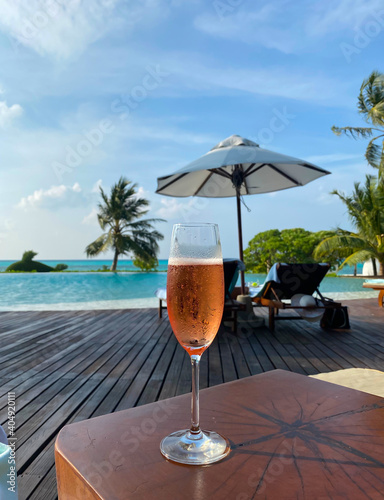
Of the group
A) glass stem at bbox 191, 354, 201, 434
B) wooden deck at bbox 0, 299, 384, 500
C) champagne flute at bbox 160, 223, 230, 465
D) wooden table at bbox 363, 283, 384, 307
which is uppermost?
champagne flute at bbox 160, 223, 230, 465

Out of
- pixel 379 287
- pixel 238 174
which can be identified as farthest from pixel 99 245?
pixel 379 287

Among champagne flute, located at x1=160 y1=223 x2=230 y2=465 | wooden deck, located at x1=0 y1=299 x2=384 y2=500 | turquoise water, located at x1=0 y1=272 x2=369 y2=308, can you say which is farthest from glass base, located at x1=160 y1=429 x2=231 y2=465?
turquoise water, located at x1=0 y1=272 x2=369 y2=308

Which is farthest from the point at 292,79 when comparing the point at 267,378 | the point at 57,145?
the point at 57,145

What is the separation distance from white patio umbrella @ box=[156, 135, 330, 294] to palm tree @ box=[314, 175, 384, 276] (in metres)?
13.0

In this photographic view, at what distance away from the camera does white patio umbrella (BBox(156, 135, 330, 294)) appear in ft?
15.7

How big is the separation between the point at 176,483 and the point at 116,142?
1785cm

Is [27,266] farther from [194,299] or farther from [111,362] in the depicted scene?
[194,299]

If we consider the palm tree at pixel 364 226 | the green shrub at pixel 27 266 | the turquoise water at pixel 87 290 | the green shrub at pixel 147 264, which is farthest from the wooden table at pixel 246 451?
the green shrub at pixel 27 266

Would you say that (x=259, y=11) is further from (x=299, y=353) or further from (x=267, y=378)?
(x=267, y=378)

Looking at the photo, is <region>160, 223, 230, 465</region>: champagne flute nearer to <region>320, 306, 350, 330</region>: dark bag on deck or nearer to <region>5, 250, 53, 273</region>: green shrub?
<region>320, 306, 350, 330</region>: dark bag on deck

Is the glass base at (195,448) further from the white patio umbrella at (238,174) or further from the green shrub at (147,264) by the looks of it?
the green shrub at (147,264)

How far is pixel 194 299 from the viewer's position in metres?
0.54

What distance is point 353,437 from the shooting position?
0.56 metres

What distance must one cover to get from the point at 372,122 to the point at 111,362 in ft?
60.2
